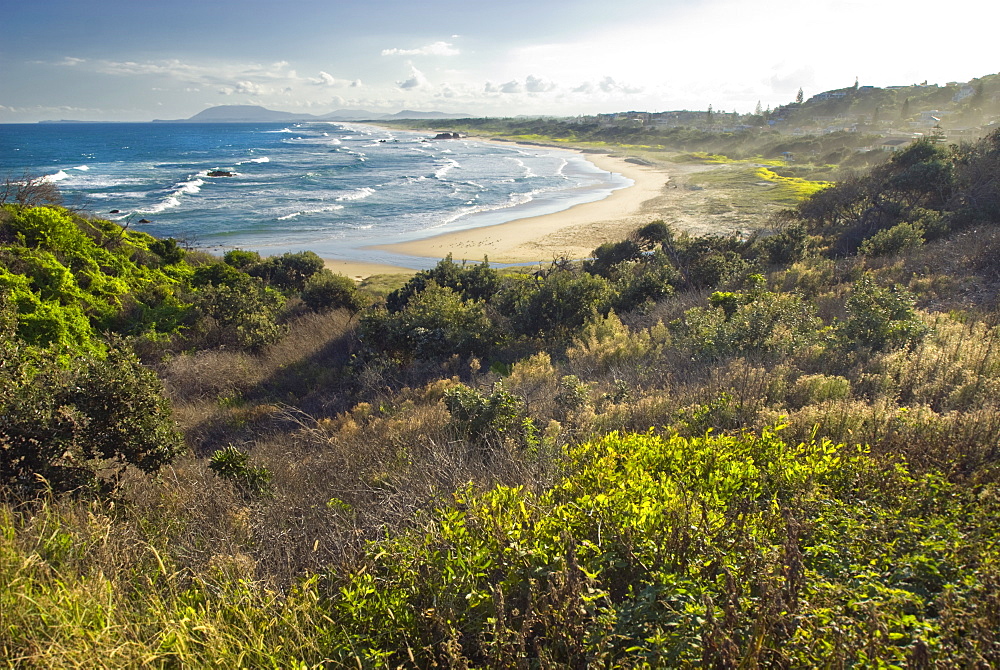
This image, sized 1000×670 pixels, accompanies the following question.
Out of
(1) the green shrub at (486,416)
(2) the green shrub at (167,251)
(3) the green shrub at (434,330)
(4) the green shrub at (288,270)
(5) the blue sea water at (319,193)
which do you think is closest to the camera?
(1) the green shrub at (486,416)

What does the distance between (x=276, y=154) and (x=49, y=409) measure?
87.3 m

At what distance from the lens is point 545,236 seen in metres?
28.1

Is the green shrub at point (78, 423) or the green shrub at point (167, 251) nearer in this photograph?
the green shrub at point (78, 423)

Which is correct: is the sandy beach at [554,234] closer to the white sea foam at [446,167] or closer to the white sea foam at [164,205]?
the white sea foam at [164,205]

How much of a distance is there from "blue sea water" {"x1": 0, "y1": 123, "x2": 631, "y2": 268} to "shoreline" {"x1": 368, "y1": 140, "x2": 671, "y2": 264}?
1.46m

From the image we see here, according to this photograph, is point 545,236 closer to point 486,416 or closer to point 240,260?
point 240,260

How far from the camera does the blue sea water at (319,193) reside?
3028cm

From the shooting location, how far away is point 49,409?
4.64 metres

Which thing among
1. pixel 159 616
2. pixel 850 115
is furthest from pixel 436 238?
pixel 850 115

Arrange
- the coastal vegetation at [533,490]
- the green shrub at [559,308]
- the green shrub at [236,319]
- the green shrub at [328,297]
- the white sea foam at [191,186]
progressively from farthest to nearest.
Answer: the white sea foam at [191,186]
the green shrub at [328,297]
the green shrub at [236,319]
the green shrub at [559,308]
the coastal vegetation at [533,490]

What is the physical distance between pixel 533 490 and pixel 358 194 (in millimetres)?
43301

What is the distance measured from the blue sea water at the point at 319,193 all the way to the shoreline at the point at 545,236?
146 centimetres

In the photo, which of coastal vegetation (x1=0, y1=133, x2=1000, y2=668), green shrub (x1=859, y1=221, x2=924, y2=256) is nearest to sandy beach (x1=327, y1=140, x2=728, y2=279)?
green shrub (x1=859, y1=221, x2=924, y2=256)

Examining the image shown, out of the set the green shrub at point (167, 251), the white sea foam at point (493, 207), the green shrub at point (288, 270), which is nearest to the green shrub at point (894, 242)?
the green shrub at point (288, 270)
